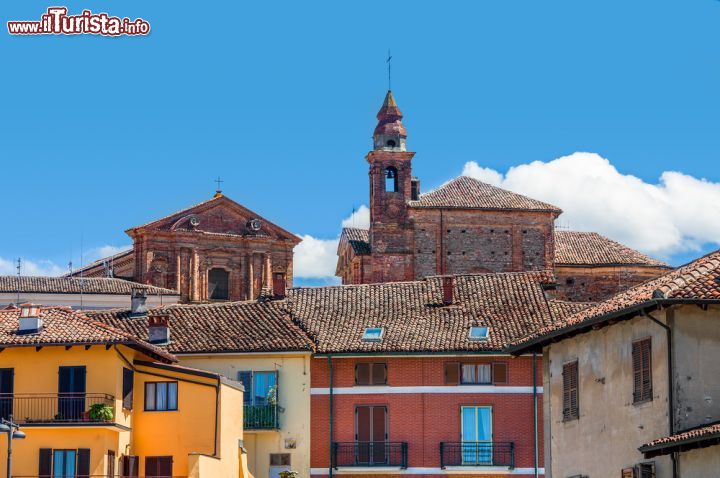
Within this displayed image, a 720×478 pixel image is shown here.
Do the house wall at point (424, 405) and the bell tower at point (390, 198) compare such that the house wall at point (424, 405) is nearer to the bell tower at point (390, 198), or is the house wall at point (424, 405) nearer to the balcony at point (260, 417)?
the balcony at point (260, 417)

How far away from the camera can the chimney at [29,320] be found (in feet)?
174

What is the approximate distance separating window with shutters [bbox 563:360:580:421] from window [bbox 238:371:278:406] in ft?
67.6

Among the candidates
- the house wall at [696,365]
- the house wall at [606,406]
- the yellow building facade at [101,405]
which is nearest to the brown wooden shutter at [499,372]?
the yellow building facade at [101,405]

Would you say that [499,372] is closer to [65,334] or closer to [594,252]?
[65,334]

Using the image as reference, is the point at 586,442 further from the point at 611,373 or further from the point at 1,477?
the point at 1,477

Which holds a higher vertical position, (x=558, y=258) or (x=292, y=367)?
(x=558, y=258)

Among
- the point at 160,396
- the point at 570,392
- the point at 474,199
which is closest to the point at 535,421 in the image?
the point at 160,396

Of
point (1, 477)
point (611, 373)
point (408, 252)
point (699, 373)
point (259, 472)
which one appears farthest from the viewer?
point (408, 252)

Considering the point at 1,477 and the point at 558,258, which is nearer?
the point at 1,477

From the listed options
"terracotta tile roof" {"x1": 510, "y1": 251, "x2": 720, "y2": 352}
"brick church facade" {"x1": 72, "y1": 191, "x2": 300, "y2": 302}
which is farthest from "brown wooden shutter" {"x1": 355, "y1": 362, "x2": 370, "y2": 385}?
"brick church facade" {"x1": 72, "y1": 191, "x2": 300, "y2": 302}

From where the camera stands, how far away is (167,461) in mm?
53469

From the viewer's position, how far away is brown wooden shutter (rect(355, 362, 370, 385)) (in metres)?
60.8

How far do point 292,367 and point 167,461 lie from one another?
336 inches

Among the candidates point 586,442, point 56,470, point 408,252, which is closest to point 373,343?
point 56,470
